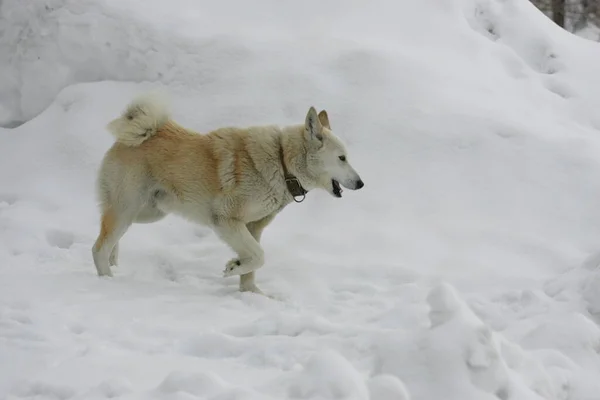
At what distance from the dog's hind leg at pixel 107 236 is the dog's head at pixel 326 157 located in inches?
59.8

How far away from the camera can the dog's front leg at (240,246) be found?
5.11m

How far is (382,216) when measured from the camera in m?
6.42

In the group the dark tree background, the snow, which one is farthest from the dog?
the dark tree background

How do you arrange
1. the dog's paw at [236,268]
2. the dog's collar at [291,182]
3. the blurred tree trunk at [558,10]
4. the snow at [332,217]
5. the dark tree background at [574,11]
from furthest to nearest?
the dark tree background at [574,11]
the blurred tree trunk at [558,10]
the dog's collar at [291,182]
the dog's paw at [236,268]
the snow at [332,217]

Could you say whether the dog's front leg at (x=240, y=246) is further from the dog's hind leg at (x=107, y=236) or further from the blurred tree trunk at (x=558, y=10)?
the blurred tree trunk at (x=558, y=10)

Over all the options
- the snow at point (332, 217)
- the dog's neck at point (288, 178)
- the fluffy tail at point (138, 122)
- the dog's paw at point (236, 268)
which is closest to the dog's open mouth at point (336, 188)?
the dog's neck at point (288, 178)

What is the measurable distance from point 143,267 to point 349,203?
2104mm

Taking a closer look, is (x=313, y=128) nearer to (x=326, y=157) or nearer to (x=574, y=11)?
(x=326, y=157)

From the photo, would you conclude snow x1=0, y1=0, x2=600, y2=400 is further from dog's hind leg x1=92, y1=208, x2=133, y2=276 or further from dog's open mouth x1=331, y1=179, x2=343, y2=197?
dog's open mouth x1=331, y1=179, x2=343, y2=197

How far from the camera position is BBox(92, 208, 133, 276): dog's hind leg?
527 centimetres

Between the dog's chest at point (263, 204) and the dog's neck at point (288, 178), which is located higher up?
the dog's neck at point (288, 178)

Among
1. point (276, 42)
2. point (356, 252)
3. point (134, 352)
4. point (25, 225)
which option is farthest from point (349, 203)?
point (134, 352)

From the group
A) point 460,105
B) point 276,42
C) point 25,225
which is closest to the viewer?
point 25,225

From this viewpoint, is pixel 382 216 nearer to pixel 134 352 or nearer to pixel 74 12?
pixel 134 352
